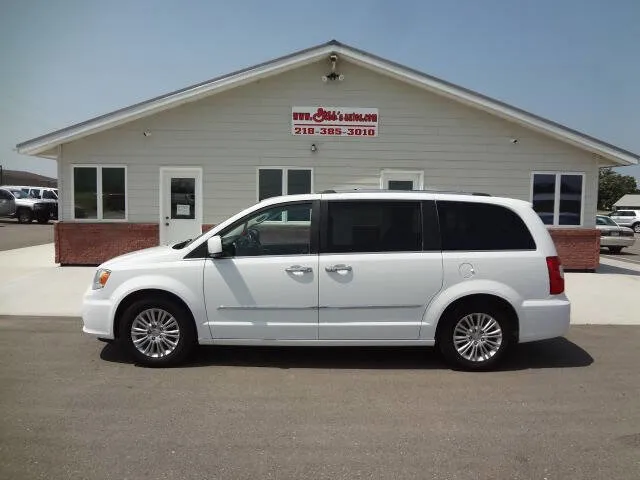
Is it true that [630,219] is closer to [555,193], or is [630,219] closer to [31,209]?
[555,193]

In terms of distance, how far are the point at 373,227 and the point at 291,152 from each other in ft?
24.4

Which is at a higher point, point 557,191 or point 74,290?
point 557,191

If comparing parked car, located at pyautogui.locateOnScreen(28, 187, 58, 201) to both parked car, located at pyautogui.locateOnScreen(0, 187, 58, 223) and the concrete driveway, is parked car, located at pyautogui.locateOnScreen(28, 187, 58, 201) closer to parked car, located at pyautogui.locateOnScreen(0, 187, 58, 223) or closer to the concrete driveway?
parked car, located at pyautogui.locateOnScreen(0, 187, 58, 223)

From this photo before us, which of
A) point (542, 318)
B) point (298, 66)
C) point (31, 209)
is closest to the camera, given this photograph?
point (542, 318)

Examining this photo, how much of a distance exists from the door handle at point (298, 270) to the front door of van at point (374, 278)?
0.13m

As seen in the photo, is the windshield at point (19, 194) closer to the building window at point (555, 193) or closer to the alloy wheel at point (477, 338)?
the building window at point (555, 193)

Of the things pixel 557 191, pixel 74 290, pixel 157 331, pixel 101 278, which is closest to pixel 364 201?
pixel 157 331

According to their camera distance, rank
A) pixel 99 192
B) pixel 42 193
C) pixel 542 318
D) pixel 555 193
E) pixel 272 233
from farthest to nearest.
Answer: pixel 42 193, pixel 555 193, pixel 99 192, pixel 272 233, pixel 542 318

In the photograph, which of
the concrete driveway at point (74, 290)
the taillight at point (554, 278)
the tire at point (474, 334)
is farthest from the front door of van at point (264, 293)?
the concrete driveway at point (74, 290)

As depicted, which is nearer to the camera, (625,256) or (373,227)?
(373,227)

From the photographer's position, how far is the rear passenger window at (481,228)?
5570 millimetres

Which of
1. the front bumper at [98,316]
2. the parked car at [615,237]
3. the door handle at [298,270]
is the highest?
the parked car at [615,237]

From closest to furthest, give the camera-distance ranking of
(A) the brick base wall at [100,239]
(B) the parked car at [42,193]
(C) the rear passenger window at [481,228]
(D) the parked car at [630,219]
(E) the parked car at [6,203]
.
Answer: (C) the rear passenger window at [481,228] → (A) the brick base wall at [100,239] → (E) the parked car at [6,203] → (B) the parked car at [42,193] → (D) the parked car at [630,219]

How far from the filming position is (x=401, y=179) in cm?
1281
